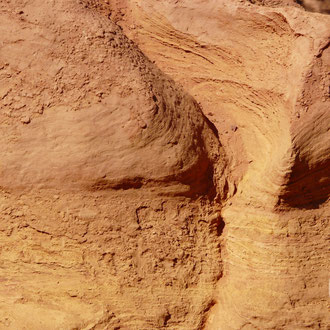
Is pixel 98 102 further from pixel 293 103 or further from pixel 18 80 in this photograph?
pixel 293 103

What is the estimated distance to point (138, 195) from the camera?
276 cm

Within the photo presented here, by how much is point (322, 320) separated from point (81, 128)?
167 centimetres

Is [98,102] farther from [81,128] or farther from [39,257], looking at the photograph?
[39,257]

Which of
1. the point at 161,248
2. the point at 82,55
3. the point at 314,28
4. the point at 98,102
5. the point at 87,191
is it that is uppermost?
the point at 314,28

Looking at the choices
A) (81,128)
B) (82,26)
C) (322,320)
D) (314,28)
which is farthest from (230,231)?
(82,26)

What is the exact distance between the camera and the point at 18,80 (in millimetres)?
2822

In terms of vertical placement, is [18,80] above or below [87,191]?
above

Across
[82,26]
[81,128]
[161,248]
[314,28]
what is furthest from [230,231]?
[82,26]

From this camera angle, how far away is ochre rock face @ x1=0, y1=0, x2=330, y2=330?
2.71 metres

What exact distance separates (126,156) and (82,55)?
64 centimetres

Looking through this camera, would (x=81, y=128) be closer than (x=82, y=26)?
Yes

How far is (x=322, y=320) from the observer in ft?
8.95

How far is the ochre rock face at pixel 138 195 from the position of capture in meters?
2.71

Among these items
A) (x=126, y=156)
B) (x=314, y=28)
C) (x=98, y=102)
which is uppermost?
(x=314, y=28)
